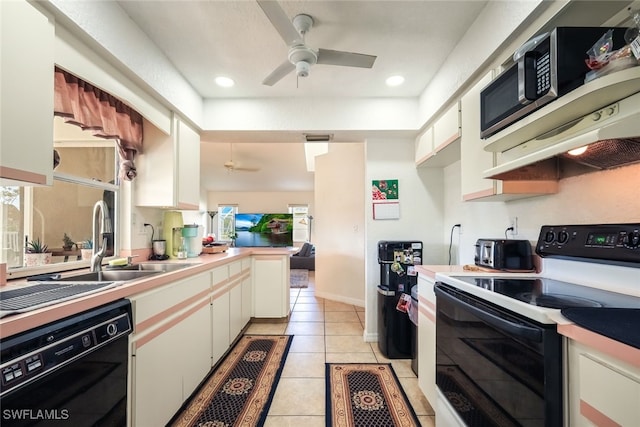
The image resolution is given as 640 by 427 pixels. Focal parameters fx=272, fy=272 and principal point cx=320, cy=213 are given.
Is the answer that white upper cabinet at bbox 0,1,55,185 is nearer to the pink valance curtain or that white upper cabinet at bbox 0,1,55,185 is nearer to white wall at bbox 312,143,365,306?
the pink valance curtain

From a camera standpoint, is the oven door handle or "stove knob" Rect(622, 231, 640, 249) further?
"stove knob" Rect(622, 231, 640, 249)

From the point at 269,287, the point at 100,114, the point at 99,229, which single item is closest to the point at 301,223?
the point at 269,287

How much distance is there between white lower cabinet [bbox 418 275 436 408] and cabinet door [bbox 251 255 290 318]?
1836 millimetres

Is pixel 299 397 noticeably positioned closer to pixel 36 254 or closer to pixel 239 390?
pixel 239 390

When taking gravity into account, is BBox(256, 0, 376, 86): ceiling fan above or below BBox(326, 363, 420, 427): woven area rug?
above

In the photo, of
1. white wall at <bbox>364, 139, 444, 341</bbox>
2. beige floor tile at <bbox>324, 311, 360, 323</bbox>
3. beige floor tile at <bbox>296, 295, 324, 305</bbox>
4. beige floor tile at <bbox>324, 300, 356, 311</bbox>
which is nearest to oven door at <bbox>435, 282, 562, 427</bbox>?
white wall at <bbox>364, 139, 444, 341</bbox>

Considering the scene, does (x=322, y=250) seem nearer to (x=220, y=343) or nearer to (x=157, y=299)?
(x=220, y=343)

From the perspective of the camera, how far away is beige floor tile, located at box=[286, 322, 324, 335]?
2.99 m

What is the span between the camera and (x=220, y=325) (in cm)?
225

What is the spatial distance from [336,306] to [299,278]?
7.18ft

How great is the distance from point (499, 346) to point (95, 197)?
2.65 metres

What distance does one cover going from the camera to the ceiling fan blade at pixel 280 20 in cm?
129

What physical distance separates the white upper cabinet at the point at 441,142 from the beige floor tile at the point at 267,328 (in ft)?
7.66

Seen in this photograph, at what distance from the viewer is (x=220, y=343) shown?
224 centimetres
